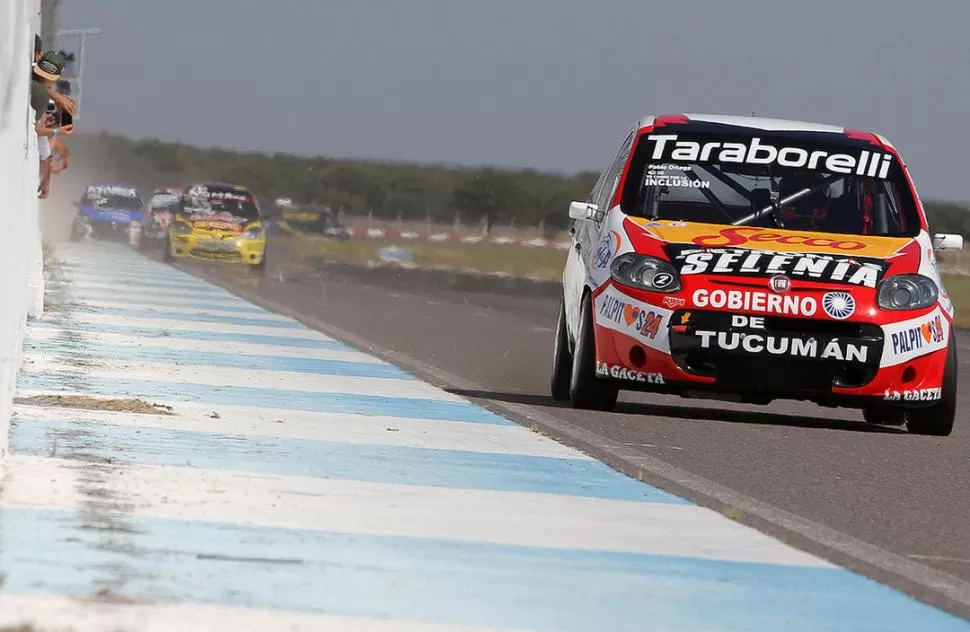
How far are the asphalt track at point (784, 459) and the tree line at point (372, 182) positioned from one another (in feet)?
317

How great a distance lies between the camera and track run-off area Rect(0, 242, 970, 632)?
486 centimetres

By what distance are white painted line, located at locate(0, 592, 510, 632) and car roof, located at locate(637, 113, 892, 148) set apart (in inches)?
283

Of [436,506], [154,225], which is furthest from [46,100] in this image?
[154,225]

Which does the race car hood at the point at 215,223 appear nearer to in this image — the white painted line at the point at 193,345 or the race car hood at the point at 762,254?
the white painted line at the point at 193,345

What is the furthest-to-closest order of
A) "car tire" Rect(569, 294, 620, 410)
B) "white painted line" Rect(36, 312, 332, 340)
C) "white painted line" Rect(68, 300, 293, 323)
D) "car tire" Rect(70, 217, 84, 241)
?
1. "car tire" Rect(70, 217, 84, 241)
2. "white painted line" Rect(68, 300, 293, 323)
3. "white painted line" Rect(36, 312, 332, 340)
4. "car tire" Rect(569, 294, 620, 410)

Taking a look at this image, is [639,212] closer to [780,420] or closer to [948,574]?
[780,420]

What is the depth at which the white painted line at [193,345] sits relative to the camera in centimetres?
1247

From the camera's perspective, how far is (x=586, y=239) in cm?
1157

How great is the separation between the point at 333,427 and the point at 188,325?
6.70 m

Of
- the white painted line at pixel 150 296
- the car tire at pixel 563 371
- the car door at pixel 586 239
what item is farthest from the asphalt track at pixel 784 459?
the white painted line at pixel 150 296

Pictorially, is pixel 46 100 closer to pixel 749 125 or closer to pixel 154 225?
pixel 749 125

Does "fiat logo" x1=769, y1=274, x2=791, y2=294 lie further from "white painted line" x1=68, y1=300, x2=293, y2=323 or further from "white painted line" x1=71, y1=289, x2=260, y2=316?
"white painted line" x1=71, y1=289, x2=260, y2=316

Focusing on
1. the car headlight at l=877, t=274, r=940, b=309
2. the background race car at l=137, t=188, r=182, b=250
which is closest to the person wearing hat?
the car headlight at l=877, t=274, r=940, b=309

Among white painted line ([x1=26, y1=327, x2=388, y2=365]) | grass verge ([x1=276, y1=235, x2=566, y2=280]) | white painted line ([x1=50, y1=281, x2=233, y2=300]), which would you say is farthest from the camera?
grass verge ([x1=276, y1=235, x2=566, y2=280])
